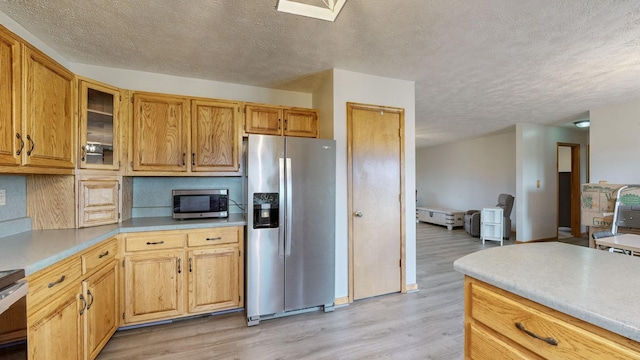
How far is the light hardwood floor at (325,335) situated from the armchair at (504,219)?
3.67 metres

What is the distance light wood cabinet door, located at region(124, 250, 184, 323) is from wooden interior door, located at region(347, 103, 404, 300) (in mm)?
1680

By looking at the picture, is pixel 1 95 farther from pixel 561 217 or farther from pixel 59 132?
pixel 561 217

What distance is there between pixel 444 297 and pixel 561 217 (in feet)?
20.3

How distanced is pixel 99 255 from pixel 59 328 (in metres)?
0.56

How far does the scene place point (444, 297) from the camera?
3053 millimetres

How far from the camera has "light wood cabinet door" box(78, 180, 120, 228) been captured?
7.54ft

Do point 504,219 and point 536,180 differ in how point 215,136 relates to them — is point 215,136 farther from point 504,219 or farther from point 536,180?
point 536,180

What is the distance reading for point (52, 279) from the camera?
1466 mm

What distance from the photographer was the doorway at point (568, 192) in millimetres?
6188

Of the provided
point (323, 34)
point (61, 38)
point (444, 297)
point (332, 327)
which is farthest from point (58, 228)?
point (444, 297)

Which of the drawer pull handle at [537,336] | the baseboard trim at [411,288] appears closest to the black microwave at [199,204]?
the baseboard trim at [411,288]

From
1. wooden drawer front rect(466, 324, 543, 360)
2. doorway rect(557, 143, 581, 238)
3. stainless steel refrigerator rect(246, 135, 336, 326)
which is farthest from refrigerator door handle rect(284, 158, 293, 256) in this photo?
doorway rect(557, 143, 581, 238)

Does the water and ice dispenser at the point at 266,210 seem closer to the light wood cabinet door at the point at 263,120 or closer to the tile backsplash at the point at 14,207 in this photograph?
the light wood cabinet door at the point at 263,120

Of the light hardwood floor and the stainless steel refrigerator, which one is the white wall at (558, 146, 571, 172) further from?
the stainless steel refrigerator
